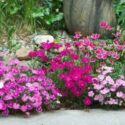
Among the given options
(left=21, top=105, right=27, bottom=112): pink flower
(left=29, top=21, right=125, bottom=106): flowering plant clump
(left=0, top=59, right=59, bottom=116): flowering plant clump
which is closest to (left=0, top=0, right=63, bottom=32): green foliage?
(left=29, top=21, right=125, bottom=106): flowering plant clump

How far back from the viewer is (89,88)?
4129 mm

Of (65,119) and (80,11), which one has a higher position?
(80,11)

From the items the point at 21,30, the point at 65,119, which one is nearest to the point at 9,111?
the point at 65,119

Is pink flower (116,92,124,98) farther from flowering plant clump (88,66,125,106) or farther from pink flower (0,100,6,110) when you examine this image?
pink flower (0,100,6,110)

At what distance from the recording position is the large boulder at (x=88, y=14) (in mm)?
6434

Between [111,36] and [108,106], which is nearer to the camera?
[108,106]

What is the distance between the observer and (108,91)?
404cm

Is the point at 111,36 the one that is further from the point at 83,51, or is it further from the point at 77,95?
the point at 77,95

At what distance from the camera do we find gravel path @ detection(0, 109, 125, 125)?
3.79m

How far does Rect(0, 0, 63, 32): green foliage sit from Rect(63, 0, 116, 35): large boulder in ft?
0.91

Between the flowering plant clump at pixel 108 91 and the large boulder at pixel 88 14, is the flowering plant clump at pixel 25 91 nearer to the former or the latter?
the flowering plant clump at pixel 108 91

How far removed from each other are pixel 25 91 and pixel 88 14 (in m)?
2.78

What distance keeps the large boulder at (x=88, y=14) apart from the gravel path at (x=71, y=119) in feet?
8.67

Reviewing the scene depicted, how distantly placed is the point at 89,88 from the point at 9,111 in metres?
0.69
